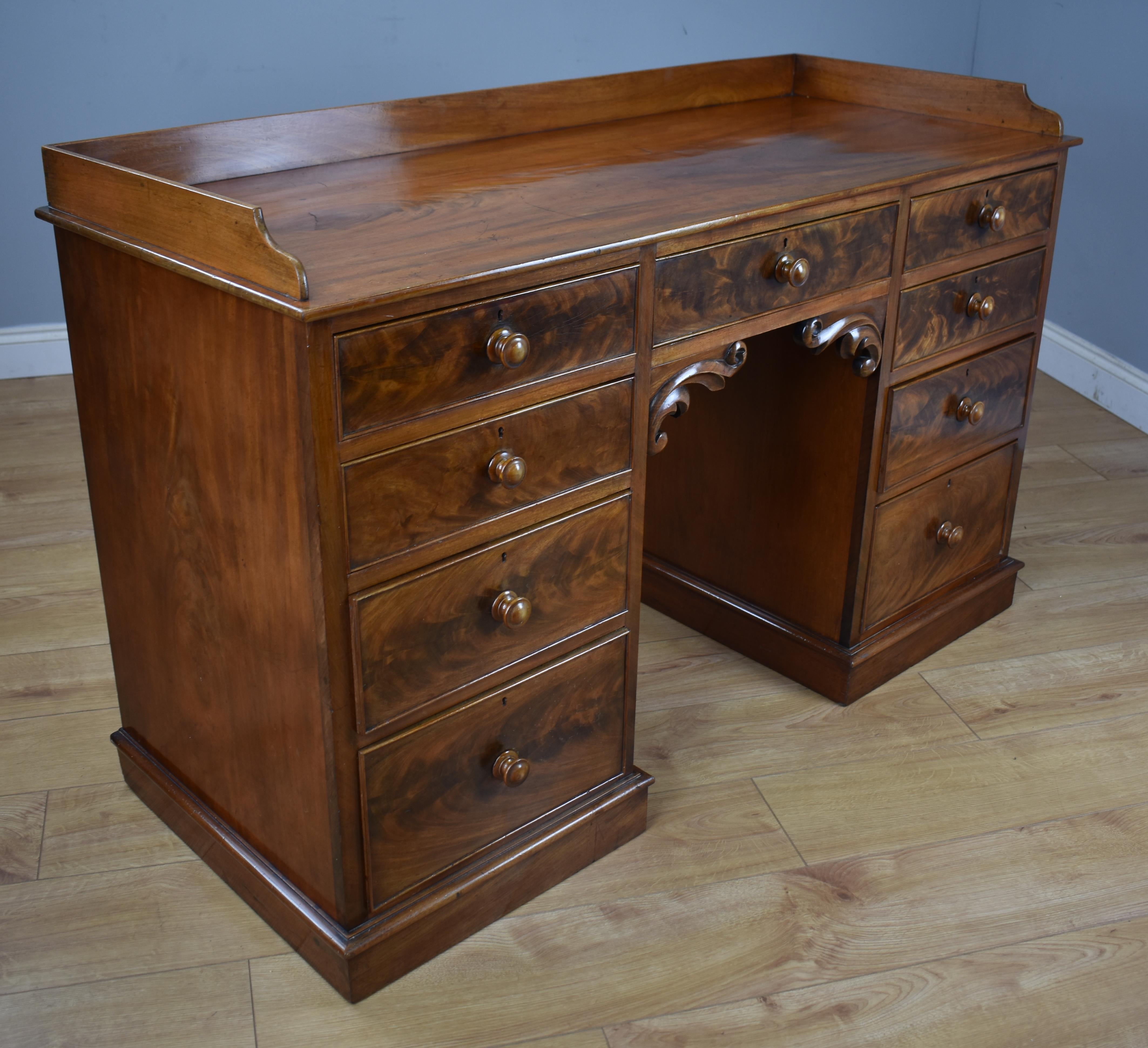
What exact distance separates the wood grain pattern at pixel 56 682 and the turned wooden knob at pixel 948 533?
1332 millimetres

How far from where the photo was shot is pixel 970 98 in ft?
6.37

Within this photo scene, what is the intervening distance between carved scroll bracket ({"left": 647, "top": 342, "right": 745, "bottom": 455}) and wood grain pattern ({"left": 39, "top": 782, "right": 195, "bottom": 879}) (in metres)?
0.83

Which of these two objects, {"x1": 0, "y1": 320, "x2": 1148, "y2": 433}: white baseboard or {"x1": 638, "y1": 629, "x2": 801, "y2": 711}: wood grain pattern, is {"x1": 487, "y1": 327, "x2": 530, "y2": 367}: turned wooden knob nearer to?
{"x1": 638, "y1": 629, "x2": 801, "y2": 711}: wood grain pattern

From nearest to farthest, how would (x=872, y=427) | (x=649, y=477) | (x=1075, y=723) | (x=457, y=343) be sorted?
1. (x=457, y=343)
2. (x=872, y=427)
3. (x=1075, y=723)
4. (x=649, y=477)

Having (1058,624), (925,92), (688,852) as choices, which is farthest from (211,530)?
(1058,624)

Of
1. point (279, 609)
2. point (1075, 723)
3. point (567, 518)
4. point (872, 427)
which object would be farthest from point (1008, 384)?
point (279, 609)

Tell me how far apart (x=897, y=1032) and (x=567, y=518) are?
69cm

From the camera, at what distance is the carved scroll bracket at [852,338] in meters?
1.60

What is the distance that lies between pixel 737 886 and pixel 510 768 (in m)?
0.37

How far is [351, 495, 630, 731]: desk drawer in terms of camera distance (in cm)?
124

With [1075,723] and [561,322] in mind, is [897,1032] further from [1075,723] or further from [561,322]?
[561,322]

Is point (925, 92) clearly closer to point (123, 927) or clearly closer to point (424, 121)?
point (424, 121)

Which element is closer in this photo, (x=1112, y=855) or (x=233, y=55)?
(x=1112, y=855)

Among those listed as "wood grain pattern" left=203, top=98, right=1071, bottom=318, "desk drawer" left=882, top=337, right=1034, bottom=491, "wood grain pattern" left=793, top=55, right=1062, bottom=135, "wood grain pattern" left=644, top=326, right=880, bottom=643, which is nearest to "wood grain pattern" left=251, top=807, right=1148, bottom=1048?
"wood grain pattern" left=644, top=326, right=880, bottom=643
